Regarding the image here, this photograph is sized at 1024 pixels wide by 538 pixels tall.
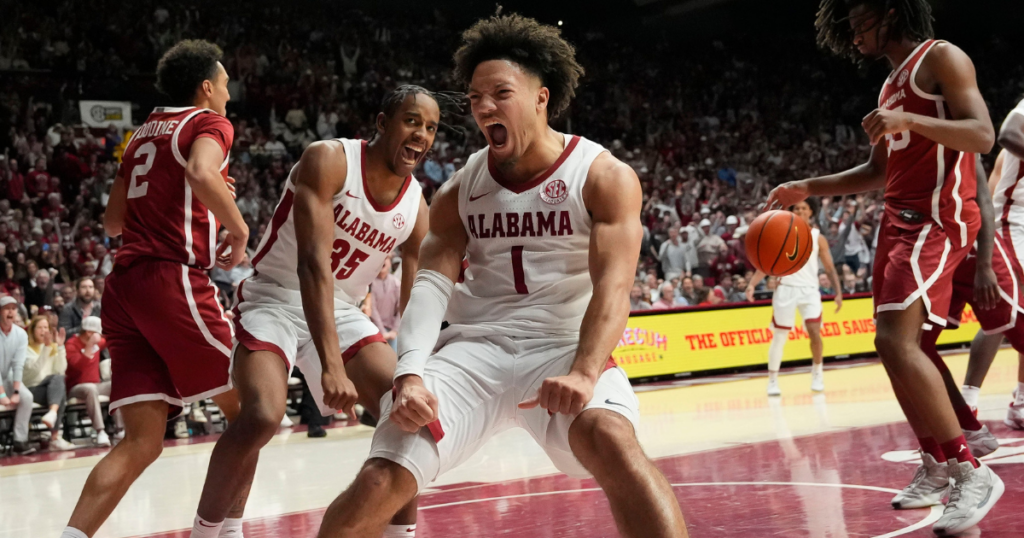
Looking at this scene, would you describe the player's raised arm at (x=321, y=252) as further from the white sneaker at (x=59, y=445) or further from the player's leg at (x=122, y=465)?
the white sneaker at (x=59, y=445)

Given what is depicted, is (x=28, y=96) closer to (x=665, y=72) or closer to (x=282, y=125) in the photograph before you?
(x=282, y=125)

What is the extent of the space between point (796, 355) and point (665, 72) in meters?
12.5

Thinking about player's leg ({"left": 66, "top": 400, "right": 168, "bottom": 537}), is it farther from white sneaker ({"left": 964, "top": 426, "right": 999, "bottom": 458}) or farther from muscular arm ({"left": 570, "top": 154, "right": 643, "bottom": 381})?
white sneaker ({"left": 964, "top": 426, "right": 999, "bottom": 458})

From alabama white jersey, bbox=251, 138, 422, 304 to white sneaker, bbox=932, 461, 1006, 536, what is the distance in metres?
2.45

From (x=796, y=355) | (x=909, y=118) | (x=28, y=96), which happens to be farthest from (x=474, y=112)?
(x=28, y=96)

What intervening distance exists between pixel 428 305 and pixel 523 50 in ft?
2.74

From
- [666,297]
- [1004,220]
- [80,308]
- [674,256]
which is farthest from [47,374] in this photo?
[674,256]

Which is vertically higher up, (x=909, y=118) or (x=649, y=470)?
(x=909, y=118)

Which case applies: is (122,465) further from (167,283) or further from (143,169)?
(143,169)

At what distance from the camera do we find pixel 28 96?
16.0m

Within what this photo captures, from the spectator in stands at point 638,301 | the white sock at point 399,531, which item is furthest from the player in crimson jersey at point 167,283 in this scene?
the spectator in stands at point 638,301

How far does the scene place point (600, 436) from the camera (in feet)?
8.55

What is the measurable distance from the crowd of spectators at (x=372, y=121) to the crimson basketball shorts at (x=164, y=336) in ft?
17.3

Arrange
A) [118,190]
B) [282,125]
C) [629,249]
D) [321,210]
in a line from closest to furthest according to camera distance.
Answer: [629,249], [321,210], [118,190], [282,125]
